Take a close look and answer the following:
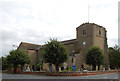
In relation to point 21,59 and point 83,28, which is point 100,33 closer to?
point 83,28

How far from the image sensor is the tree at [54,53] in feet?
105

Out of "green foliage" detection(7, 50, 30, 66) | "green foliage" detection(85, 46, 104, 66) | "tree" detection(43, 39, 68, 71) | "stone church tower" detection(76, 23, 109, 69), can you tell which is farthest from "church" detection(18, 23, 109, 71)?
"tree" detection(43, 39, 68, 71)

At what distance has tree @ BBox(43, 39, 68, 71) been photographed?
3212 cm

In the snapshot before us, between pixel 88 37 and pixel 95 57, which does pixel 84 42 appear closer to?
pixel 88 37

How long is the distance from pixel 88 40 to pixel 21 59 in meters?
23.4

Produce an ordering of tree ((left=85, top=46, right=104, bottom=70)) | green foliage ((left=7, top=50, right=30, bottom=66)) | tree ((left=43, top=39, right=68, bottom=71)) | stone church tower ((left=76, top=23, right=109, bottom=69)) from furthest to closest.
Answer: stone church tower ((left=76, top=23, right=109, bottom=69)) < green foliage ((left=7, top=50, right=30, bottom=66)) < tree ((left=85, top=46, right=104, bottom=70)) < tree ((left=43, top=39, right=68, bottom=71))

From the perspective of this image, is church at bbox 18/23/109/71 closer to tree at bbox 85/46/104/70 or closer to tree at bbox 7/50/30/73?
tree at bbox 85/46/104/70

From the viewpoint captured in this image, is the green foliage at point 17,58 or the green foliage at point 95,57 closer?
the green foliage at point 95,57

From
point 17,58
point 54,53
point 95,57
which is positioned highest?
point 54,53

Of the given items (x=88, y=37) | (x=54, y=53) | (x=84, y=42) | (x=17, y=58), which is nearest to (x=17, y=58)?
(x=17, y=58)

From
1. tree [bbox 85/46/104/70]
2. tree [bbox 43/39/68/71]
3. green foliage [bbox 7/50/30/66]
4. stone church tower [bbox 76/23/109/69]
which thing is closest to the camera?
tree [bbox 43/39/68/71]

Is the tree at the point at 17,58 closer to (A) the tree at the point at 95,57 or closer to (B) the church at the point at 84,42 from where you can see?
(B) the church at the point at 84,42

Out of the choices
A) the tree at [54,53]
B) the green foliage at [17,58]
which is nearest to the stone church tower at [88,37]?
the green foliage at [17,58]

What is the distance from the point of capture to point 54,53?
31.9m
